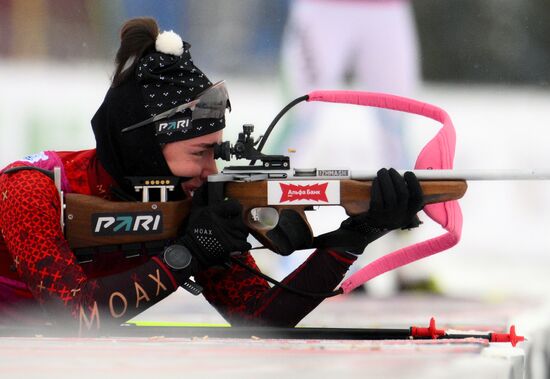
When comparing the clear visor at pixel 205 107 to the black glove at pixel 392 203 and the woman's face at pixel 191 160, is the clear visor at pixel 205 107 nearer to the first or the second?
the woman's face at pixel 191 160

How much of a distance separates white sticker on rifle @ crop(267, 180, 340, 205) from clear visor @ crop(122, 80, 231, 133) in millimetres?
338

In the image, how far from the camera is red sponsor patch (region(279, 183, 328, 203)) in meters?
2.20

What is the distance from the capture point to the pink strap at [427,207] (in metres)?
2.46

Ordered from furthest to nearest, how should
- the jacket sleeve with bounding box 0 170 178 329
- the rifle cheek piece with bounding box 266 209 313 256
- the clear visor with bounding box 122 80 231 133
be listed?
the clear visor with bounding box 122 80 231 133 → the rifle cheek piece with bounding box 266 209 313 256 → the jacket sleeve with bounding box 0 170 178 329

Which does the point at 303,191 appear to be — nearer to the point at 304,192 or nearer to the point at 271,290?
the point at 304,192

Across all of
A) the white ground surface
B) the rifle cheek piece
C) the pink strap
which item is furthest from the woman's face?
the white ground surface

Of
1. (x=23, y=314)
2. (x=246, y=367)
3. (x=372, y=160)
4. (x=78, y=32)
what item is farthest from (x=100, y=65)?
(x=246, y=367)

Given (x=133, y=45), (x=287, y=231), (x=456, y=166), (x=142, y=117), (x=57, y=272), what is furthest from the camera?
(x=456, y=166)

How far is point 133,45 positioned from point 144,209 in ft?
1.78

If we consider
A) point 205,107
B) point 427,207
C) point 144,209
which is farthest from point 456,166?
point 144,209

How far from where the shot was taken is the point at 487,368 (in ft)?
4.72

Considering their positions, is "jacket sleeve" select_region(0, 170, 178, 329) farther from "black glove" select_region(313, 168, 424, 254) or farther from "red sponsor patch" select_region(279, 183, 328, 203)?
"black glove" select_region(313, 168, 424, 254)

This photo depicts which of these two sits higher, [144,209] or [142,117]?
[142,117]

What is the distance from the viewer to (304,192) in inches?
86.7
